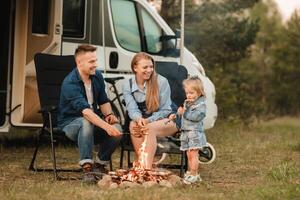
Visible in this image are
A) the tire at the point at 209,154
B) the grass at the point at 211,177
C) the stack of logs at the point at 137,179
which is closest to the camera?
the grass at the point at 211,177

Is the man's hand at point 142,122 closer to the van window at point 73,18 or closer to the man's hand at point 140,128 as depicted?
the man's hand at point 140,128

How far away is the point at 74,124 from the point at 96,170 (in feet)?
1.28

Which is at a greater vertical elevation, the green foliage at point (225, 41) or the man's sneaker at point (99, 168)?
the green foliage at point (225, 41)

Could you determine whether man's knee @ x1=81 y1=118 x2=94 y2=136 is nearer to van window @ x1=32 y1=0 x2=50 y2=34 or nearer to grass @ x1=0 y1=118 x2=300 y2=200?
grass @ x1=0 y1=118 x2=300 y2=200

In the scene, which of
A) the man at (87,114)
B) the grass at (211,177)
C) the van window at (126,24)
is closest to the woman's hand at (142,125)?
the man at (87,114)

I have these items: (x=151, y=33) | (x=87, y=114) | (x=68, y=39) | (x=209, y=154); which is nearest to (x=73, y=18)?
(x=68, y=39)

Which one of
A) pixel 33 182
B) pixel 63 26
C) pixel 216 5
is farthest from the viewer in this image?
pixel 216 5

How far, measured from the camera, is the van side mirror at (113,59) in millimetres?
7496

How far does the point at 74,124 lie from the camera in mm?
5312

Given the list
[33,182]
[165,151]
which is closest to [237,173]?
[165,151]

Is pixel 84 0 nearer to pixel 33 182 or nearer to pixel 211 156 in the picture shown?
pixel 211 156

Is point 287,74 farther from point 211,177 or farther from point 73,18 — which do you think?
point 211,177

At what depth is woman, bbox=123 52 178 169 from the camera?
17.2 ft

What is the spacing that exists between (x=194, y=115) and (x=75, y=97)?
90 cm
